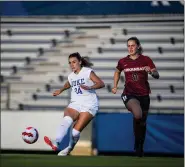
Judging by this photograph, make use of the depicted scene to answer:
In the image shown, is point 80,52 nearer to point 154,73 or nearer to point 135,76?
point 135,76

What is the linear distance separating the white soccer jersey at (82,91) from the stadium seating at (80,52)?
6.49 m

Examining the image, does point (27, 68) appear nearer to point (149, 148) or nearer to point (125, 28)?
point (125, 28)

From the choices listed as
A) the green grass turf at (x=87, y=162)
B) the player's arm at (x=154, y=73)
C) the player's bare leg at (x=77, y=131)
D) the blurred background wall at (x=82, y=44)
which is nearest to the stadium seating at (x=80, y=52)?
the blurred background wall at (x=82, y=44)

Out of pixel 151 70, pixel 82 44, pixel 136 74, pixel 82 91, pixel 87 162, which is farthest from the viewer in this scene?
pixel 82 44

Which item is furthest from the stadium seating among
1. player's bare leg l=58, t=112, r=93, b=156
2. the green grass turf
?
the green grass turf

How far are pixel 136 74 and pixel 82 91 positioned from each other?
849 millimetres

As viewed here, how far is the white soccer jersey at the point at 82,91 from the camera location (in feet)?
26.9

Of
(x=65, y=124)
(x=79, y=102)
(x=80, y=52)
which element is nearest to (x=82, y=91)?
(x=79, y=102)

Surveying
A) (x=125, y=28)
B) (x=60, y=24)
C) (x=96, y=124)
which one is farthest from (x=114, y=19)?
(x=96, y=124)

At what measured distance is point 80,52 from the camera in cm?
1577

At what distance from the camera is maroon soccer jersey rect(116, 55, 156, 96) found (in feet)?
26.2

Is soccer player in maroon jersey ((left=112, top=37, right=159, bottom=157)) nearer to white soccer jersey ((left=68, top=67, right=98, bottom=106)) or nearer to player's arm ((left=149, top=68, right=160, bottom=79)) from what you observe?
player's arm ((left=149, top=68, right=160, bottom=79))

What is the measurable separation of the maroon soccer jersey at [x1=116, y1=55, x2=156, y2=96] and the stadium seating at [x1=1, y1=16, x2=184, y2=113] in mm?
6588

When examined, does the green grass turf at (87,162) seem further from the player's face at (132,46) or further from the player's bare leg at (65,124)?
the player's face at (132,46)
